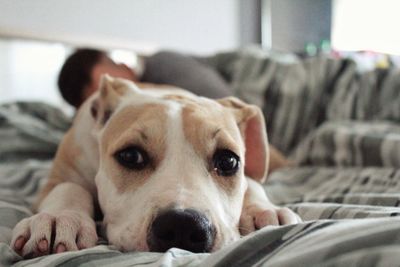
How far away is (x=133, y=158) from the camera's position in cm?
102

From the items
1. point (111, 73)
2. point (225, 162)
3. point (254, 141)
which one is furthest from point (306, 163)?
point (225, 162)

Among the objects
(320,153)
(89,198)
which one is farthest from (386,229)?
(320,153)

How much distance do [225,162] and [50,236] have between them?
0.36 meters

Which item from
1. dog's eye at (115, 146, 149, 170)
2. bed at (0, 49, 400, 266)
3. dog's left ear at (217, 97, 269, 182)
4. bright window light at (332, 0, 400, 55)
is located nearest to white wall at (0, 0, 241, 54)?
bed at (0, 49, 400, 266)

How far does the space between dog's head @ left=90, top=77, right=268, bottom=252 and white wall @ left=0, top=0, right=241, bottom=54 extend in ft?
5.15

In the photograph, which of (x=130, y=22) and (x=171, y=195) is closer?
(x=171, y=195)

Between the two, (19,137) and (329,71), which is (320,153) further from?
(19,137)

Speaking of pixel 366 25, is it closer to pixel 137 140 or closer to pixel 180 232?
pixel 137 140

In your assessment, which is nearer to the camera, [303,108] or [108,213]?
[108,213]

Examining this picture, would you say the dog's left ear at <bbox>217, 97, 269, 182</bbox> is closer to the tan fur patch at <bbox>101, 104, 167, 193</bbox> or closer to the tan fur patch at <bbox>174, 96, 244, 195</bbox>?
the tan fur patch at <bbox>174, 96, 244, 195</bbox>

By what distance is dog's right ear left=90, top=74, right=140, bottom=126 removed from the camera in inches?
49.1

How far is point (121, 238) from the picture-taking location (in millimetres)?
892

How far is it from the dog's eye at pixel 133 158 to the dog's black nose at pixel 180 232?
0.67ft

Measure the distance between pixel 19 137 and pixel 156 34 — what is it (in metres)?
1.64
